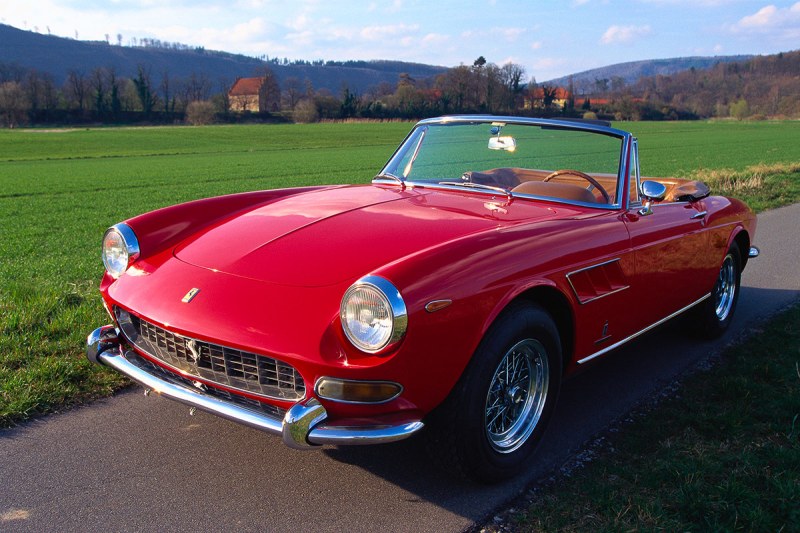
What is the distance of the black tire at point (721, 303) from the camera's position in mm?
4402

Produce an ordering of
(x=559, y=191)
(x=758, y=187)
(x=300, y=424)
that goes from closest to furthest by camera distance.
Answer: (x=300, y=424)
(x=559, y=191)
(x=758, y=187)

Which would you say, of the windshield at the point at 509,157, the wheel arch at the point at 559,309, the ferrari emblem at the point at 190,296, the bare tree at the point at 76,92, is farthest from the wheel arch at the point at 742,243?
the bare tree at the point at 76,92

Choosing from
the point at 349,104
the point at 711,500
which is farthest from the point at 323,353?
the point at 349,104

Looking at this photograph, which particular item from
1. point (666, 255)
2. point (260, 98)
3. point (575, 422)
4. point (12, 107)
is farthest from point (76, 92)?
point (575, 422)

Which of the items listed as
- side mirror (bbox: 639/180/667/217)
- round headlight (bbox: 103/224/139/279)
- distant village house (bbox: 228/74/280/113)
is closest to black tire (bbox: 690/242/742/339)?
side mirror (bbox: 639/180/667/217)

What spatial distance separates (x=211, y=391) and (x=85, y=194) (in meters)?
17.3

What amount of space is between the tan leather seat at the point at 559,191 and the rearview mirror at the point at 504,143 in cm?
42

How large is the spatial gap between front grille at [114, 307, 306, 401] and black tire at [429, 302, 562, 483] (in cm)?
54

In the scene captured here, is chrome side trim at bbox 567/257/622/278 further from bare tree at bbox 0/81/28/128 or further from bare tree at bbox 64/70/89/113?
bare tree at bbox 64/70/89/113

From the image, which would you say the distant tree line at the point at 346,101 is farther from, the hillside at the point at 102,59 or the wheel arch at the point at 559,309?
the hillside at the point at 102,59

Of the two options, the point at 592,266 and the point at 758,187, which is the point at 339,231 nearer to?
the point at 592,266

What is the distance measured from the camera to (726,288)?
4750 mm

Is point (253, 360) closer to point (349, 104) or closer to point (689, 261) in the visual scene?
point (689, 261)

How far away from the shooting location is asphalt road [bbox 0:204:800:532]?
2.42 meters
